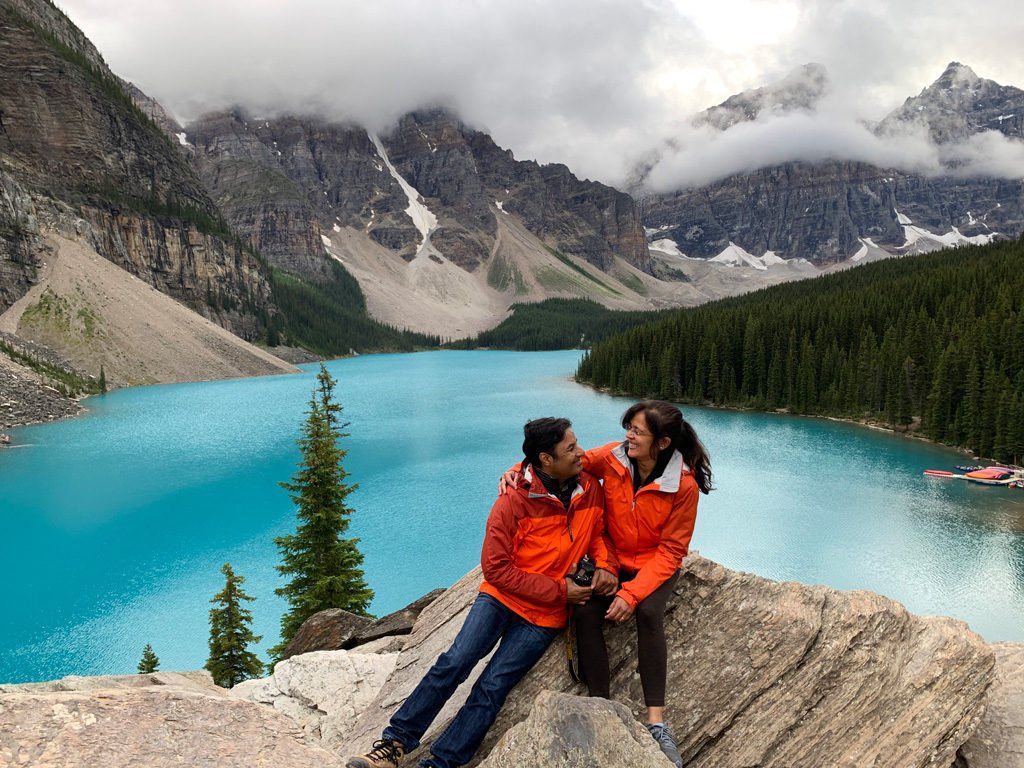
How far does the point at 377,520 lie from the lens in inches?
1089

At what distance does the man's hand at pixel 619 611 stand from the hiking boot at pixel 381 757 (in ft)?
6.34

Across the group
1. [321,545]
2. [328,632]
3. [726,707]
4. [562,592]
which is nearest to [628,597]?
[562,592]

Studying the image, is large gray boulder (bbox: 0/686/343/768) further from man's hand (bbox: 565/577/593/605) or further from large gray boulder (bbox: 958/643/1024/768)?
large gray boulder (bbox: 958/643/1024/768)

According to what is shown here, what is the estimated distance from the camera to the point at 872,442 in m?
45.9

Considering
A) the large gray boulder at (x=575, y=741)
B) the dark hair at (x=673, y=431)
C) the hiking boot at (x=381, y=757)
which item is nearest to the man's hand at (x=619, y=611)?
the large gray boulder at (x=575, y=741)

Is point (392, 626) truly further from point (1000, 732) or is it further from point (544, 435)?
point (1000, 732)

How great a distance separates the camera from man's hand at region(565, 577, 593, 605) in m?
4.71

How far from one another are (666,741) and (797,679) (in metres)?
1.43

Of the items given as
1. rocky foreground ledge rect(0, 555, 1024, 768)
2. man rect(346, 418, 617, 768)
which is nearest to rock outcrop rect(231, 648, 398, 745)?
rocky foreground ledge rect(0, 555, 1024, 768)

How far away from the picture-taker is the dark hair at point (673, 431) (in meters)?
5.11

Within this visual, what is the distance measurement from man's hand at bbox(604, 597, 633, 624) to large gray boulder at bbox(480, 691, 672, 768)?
0.69 meters

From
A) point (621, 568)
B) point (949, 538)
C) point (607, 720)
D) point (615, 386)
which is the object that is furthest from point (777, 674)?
point (615, 386)

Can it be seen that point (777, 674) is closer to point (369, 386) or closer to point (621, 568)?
point (621, 568)

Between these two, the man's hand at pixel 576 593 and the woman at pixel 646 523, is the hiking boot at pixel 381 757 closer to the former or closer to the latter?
the woman at pixel 646 523
